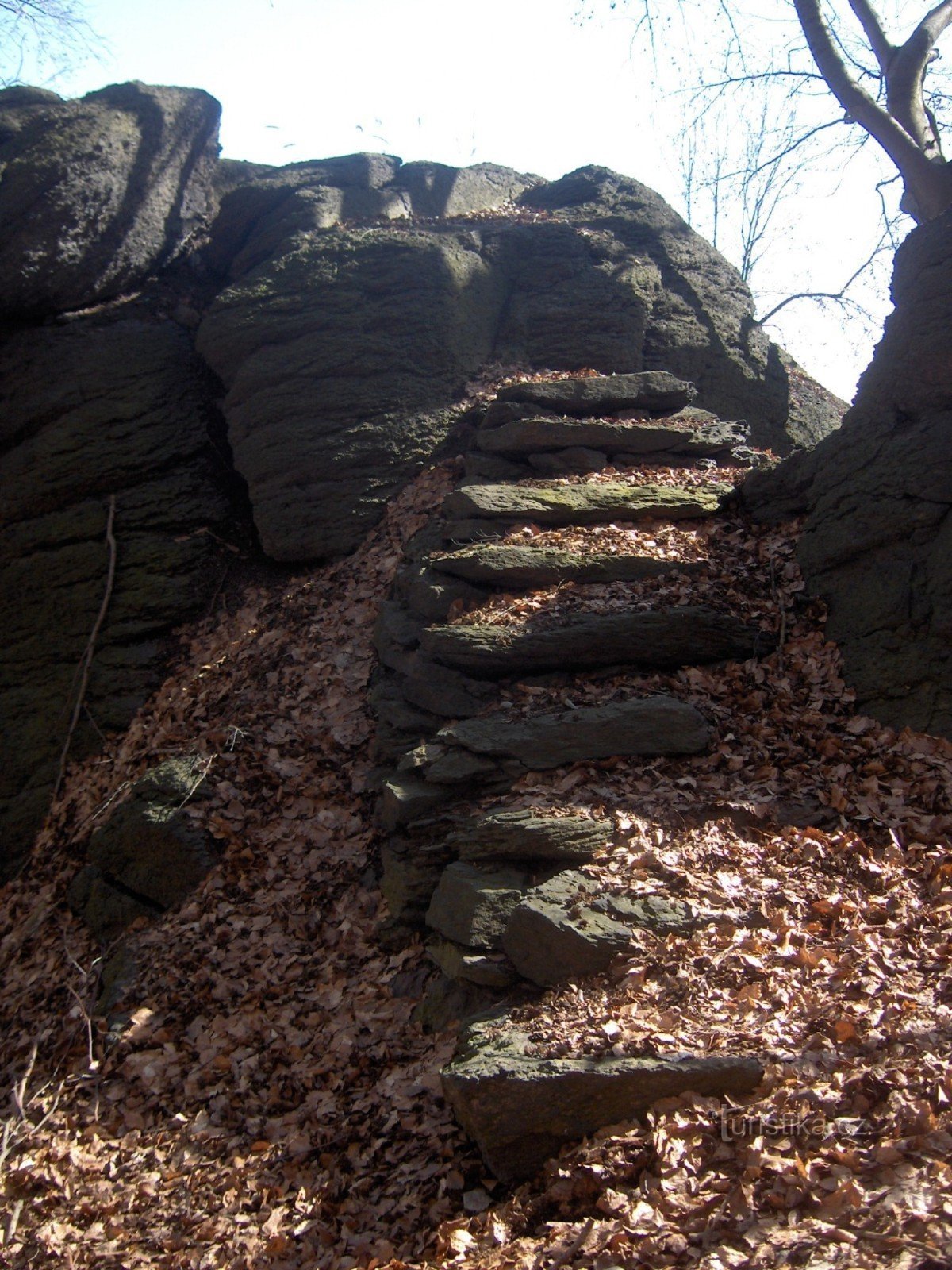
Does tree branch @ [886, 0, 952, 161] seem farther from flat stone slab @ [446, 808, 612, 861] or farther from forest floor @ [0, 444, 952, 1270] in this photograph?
flat stone slab @ [446, 808, 612, 861]

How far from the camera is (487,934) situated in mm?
5539

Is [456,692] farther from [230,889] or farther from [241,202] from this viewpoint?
[241,202]

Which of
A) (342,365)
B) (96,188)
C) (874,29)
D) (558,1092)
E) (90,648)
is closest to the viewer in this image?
(558,1092)

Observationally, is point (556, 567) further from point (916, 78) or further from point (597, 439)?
point (916, 78)

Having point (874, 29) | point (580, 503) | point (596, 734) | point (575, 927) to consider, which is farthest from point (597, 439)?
point (575, 927)

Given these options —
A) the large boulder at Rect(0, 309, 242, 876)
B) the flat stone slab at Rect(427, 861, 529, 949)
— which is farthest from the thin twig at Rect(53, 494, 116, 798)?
the flat stone slab at Rect(427, 861, 529, 949)

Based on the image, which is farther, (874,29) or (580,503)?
(874,29)

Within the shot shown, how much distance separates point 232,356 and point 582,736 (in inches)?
305

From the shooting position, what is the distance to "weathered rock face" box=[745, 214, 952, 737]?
6898 millimetres

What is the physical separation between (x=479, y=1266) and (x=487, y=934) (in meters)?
1.82

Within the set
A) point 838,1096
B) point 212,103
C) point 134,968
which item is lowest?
point 134,968

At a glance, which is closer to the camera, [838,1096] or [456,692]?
[838,1096]

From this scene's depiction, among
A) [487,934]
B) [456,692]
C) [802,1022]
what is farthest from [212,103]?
[802,1022]

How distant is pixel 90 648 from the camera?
34.7 feet
